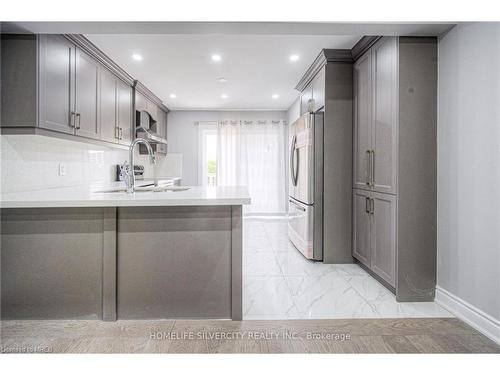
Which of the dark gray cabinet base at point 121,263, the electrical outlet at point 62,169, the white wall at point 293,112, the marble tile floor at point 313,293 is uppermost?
the white wall at point 293,112

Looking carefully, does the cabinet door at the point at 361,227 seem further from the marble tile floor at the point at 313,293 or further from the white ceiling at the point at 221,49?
the white ceiling at the point at 221,49

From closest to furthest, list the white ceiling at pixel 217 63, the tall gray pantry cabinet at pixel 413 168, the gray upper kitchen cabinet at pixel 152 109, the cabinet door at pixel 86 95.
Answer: the tall gray pantry cabinet at pixel 413 168 → the cabinet door at pixel 86 95 → the white ceiling at pixel 217 63 → the gray upper kitchen cabinet at pixel 152 109

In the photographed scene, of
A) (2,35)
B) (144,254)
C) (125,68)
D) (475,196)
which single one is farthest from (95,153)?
(475,196)

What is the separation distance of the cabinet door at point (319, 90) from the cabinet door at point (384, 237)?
128 cm

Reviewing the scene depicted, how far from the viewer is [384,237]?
9.09ft

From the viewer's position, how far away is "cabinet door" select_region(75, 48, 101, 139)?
2955 mm

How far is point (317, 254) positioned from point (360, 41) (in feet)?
7.14

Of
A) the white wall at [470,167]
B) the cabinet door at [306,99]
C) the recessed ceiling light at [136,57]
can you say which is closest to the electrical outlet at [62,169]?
the recessed ceiling light at [136,57]

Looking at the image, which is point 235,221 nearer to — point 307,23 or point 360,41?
point 307,23

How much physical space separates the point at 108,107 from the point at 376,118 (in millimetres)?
2758

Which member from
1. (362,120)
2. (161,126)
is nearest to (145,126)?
(161,126)

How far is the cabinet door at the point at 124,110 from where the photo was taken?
13.1 ft

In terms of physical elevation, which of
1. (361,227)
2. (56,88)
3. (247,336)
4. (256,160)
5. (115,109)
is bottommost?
(247,336)

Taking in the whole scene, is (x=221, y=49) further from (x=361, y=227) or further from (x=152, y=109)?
(x=152, y=109)
